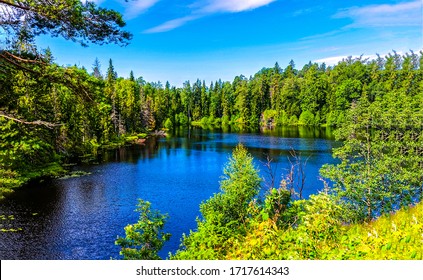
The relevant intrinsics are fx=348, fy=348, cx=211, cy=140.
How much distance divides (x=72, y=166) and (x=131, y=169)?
21.5 feet

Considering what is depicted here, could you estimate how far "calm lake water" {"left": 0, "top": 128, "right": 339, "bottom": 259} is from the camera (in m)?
16.8

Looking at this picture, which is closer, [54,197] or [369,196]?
[369,196]

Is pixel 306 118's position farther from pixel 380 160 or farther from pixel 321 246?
pixel 321 246

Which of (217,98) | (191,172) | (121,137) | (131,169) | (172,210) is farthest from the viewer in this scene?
(217,98)

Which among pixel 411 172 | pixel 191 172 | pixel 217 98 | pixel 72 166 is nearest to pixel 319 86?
pixel 191 172

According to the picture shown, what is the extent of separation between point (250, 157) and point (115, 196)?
10.4 m

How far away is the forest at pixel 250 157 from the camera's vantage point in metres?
5.59

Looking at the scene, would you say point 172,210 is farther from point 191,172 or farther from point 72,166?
point 72,166

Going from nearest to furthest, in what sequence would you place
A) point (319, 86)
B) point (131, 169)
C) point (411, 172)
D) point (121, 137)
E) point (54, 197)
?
1. point (411, 172)
2. point (54, 197)
3. point (131, 169)
4. point (319, 86)
5. point (121, 137)

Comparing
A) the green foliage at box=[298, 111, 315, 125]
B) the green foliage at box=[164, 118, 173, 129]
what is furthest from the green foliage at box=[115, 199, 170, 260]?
the green foliage at box=[164, 118, 173, 129]

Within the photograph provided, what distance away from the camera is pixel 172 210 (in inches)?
829

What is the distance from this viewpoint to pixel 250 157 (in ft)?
63.9

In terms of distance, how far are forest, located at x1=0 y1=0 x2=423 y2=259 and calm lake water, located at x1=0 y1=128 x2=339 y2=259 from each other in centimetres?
225

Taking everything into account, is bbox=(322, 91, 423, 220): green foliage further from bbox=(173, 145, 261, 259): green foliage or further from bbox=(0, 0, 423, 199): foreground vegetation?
bbox=(173, 145, 261, 259): green foliage
